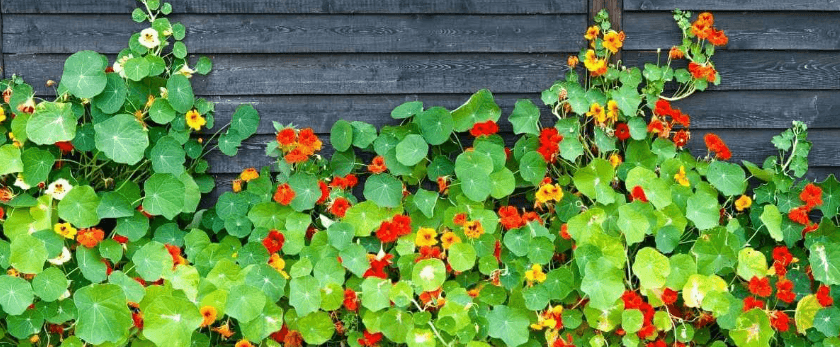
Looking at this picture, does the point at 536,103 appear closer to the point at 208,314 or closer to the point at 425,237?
the point at 425,237

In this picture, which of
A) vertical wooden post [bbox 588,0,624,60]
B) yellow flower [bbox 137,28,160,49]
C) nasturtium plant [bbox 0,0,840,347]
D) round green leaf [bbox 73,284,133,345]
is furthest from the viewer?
vertical wooden post [bbox 588,0,624,60]

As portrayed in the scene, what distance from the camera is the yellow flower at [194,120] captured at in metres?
3.52

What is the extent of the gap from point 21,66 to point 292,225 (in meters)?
1.21

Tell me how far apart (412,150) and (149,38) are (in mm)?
1093

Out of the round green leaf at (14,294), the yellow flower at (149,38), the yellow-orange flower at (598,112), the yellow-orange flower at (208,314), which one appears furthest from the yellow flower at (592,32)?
the round green leaf at (14,294)

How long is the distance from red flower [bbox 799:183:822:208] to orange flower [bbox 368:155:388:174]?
168 cm

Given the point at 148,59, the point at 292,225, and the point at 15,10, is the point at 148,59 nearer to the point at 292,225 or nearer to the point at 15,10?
the point at 15,10

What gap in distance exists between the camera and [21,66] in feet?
11.5

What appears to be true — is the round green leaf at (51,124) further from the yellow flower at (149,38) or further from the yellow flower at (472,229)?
the yellow flower at (472,229)

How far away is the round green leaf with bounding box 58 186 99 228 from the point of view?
3.35 metres

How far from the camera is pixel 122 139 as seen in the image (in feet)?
11.1

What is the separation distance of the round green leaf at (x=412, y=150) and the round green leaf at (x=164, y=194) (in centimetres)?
84

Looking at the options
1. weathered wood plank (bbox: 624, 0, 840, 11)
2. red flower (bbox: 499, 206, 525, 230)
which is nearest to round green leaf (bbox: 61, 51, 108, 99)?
red flower (bbox: 499, 206, 525, 230)

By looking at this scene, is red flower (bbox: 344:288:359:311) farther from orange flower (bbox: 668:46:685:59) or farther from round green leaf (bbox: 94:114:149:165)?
orange flower (bbox: 668:46:685:59)
